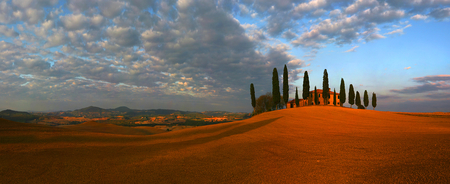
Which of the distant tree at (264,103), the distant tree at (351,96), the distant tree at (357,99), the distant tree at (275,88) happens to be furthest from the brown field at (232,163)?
the distant tree at (357,99)

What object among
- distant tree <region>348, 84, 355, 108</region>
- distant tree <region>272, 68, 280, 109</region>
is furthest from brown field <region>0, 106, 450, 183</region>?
distant tree <region>348, 84, 355, 108</region>

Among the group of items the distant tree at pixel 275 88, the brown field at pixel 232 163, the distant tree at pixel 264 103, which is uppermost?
the distant tree at pixel 275 88

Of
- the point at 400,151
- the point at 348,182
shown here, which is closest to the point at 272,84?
the point at 400,151

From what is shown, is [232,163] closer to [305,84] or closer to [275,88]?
[275,88]

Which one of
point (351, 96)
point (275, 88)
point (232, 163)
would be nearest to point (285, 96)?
point (275, 88)

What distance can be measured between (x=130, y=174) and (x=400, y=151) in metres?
12.1

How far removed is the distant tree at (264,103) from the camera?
6556 cm

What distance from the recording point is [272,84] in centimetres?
5228

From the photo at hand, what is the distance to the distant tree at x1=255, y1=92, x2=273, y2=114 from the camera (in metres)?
65.6

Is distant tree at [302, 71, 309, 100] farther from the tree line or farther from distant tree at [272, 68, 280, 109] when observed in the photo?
distant tree at [272, 68, 280, 109]

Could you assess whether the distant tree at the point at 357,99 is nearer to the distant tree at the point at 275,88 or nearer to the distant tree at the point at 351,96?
the distant tree at the point at 351,96

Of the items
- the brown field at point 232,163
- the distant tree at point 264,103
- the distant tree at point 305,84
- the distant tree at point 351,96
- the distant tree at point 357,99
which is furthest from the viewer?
the distant tree at point 357,99

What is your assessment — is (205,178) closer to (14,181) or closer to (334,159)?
(334,159)

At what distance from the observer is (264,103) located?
220 feet
